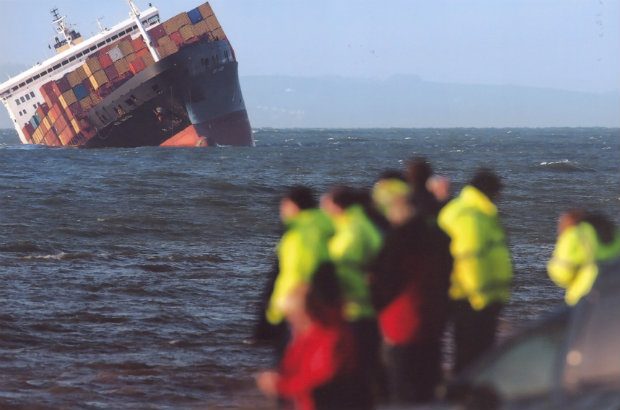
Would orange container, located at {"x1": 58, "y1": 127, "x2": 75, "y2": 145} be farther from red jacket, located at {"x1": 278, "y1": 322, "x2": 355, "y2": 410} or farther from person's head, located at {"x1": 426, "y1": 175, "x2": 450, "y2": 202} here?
red jacket, located at {"x1": 278, "y1": 322, "x2": 355, "y2": 410}

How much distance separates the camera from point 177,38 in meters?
63.7

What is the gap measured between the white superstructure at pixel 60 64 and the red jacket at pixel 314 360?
58653mm

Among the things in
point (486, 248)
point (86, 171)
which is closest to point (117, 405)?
point (486, 248)

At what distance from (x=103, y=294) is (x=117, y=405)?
21.1 ft

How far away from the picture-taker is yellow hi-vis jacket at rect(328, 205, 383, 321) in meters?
5.37

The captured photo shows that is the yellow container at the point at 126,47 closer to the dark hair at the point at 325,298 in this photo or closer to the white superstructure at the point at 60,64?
the white superstructure at the point at 60,64

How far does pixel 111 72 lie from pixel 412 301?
57.6 meters

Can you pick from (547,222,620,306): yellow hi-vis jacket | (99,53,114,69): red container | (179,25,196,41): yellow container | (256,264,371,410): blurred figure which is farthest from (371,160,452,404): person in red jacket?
(179,25,196,41): yellow container

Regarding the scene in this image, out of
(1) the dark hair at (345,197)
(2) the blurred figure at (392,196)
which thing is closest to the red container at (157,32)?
(2) the blurred figure at (392,196)

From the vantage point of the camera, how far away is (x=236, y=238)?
24.8 meters

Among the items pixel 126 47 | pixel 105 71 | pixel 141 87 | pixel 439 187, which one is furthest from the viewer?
pixel 126 47

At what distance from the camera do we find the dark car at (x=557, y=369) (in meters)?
4.34

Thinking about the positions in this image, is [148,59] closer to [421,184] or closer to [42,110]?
[42,110]

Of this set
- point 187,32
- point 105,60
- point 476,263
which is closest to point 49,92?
point 105,60
